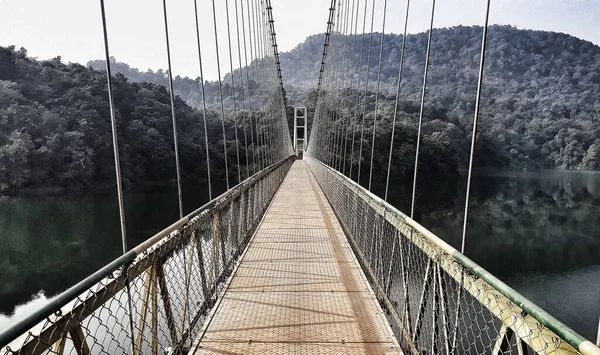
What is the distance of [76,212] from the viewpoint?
1833cm

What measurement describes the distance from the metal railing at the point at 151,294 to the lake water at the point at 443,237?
9.40m

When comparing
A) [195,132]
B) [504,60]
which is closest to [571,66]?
[504,60]

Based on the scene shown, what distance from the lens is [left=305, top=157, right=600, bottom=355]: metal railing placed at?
0.87 m

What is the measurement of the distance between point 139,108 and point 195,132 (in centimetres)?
314

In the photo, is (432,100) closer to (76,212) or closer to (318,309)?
(76,212)

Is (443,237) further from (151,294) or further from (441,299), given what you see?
(151,294)

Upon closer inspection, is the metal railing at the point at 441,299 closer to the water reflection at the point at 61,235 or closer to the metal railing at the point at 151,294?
the metal railing at the point at 151,294

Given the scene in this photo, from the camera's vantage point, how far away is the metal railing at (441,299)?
869 millimetres

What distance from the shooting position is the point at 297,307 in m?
2.21

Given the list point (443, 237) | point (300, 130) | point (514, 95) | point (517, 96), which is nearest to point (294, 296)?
point (443, 237)

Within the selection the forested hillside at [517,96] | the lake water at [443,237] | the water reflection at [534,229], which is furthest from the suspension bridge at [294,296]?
the forested hillside at [517,96]

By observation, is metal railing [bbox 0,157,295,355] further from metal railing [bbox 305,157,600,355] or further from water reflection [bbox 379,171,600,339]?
water reflection [bbox 379,171,600,339]

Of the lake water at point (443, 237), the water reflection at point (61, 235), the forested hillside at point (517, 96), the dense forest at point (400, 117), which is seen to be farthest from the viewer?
the forested hillside at point (517, 96)

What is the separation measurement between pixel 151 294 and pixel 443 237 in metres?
17.7
